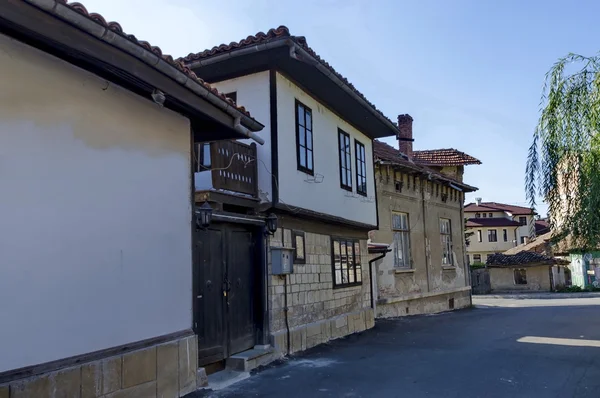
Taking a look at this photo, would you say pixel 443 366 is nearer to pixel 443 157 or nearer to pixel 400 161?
pixel 400 161

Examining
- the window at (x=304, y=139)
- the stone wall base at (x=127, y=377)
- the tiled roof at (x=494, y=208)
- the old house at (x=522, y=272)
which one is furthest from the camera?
the tiled roof at (x=494, y=208)

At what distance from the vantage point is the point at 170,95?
5734 millimetres

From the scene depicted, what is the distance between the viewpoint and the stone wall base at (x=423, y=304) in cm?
1616

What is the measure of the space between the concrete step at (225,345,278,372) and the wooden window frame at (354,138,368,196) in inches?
209

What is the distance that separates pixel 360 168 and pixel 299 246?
3.88 m

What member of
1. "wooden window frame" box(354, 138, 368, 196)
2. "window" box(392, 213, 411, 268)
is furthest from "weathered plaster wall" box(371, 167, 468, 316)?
"wooden window frame" box(354, 138, 368, 196)

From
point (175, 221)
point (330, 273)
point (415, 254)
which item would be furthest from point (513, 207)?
point (175, 221)

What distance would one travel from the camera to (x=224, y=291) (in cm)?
780

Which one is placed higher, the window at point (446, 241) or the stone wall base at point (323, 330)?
the window at point (446, 241)

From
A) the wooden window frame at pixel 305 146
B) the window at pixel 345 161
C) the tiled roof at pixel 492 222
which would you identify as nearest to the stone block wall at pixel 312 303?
the wooden window frame at pixel 305 146

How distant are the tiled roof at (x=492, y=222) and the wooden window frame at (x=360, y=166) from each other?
1655 inches

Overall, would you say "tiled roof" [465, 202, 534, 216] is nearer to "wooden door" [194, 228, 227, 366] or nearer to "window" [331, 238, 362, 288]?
"window" [331, 238, 362, 288]

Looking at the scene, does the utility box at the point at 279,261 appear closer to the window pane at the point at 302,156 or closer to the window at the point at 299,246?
the window at the point at 299,246

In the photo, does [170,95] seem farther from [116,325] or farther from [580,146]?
[580,146]
